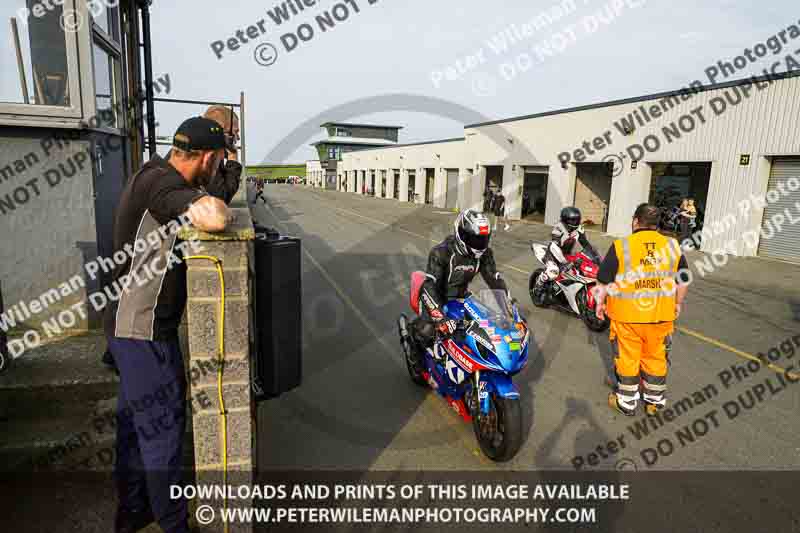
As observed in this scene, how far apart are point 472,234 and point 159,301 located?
273 cm

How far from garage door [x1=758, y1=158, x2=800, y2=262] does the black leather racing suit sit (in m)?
15.0

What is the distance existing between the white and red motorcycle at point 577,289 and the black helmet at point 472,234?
A: 11.6ft

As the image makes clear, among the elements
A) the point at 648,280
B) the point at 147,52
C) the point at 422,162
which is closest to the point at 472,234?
the point at 648,280

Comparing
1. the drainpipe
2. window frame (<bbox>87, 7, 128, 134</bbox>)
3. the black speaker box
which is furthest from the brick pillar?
the drainpipe

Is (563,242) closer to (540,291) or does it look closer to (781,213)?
(540,291)

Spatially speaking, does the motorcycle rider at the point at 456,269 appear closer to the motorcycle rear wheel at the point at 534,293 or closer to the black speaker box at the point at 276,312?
the black speaker box at the point at 276,312

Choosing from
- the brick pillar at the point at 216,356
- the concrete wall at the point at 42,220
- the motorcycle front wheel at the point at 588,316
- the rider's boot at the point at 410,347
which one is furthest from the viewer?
the motorcycle front wheel at the point at 588,316

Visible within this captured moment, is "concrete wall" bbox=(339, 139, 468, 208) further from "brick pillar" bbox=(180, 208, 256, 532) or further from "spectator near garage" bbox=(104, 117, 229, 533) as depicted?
"brick pillar" bbox=(180, 208, 256, 532)

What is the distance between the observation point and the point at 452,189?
Result: 39.9 m

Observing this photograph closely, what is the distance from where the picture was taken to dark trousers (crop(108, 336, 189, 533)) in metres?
2.60

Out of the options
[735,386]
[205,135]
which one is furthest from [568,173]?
[205,135]

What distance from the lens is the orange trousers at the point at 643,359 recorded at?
479 cm

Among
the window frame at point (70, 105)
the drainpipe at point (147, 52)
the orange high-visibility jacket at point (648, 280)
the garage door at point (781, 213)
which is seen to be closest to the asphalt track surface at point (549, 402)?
the orange high-visibility jacket at point (648, 280)

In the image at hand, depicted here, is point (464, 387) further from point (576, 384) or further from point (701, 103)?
point (701, 103)
